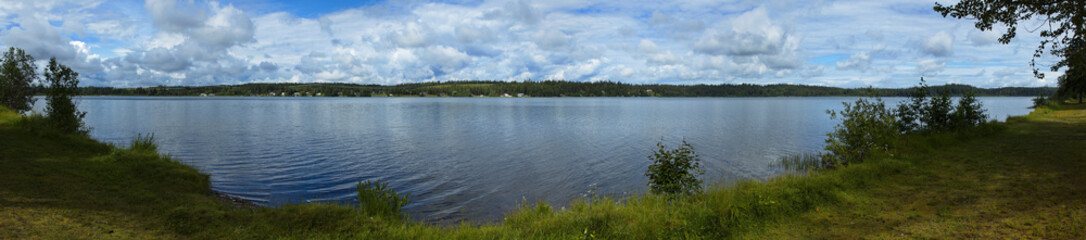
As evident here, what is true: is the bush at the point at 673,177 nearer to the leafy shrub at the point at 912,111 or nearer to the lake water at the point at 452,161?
the lake water at the point at 452,161

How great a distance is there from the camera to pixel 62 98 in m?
17.2

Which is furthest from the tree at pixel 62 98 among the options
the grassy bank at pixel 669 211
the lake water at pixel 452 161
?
the grassy bank at pixel 669 211

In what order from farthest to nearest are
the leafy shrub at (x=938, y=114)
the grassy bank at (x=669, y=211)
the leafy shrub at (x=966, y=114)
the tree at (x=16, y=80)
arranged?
the tree at (x=16, y=80), the leafy shrub at (x=938, y=114), the leafy shrub at (x=966, y=114), the grassy bank at (x=669, y=211)

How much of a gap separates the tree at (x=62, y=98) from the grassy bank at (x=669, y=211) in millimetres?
5318

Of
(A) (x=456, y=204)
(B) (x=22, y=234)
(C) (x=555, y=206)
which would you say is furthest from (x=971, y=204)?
(B) (x=22, y=234)

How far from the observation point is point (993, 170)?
1181 cm

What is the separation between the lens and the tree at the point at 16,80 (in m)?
28.8

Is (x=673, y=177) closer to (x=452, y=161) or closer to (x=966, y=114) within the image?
(x=452, y=161)

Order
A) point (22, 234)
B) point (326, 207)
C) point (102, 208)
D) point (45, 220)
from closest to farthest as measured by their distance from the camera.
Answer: point (22, 234), point (45, 220), point (102, 208), point (326, 207)

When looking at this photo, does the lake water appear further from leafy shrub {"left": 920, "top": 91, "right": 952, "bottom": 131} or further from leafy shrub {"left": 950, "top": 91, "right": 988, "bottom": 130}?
leafy shrub {"left": 950, "top": 91, "right": 988, "bottom": 130}

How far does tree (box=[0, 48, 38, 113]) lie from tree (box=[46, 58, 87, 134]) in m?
16.3

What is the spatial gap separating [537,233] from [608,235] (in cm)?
124

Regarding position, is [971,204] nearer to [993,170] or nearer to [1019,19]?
[993,170]

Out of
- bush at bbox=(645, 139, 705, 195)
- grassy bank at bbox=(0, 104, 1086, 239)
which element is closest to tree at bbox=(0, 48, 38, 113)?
grassy bank at bbox=(0, 104, 1086, 239)
